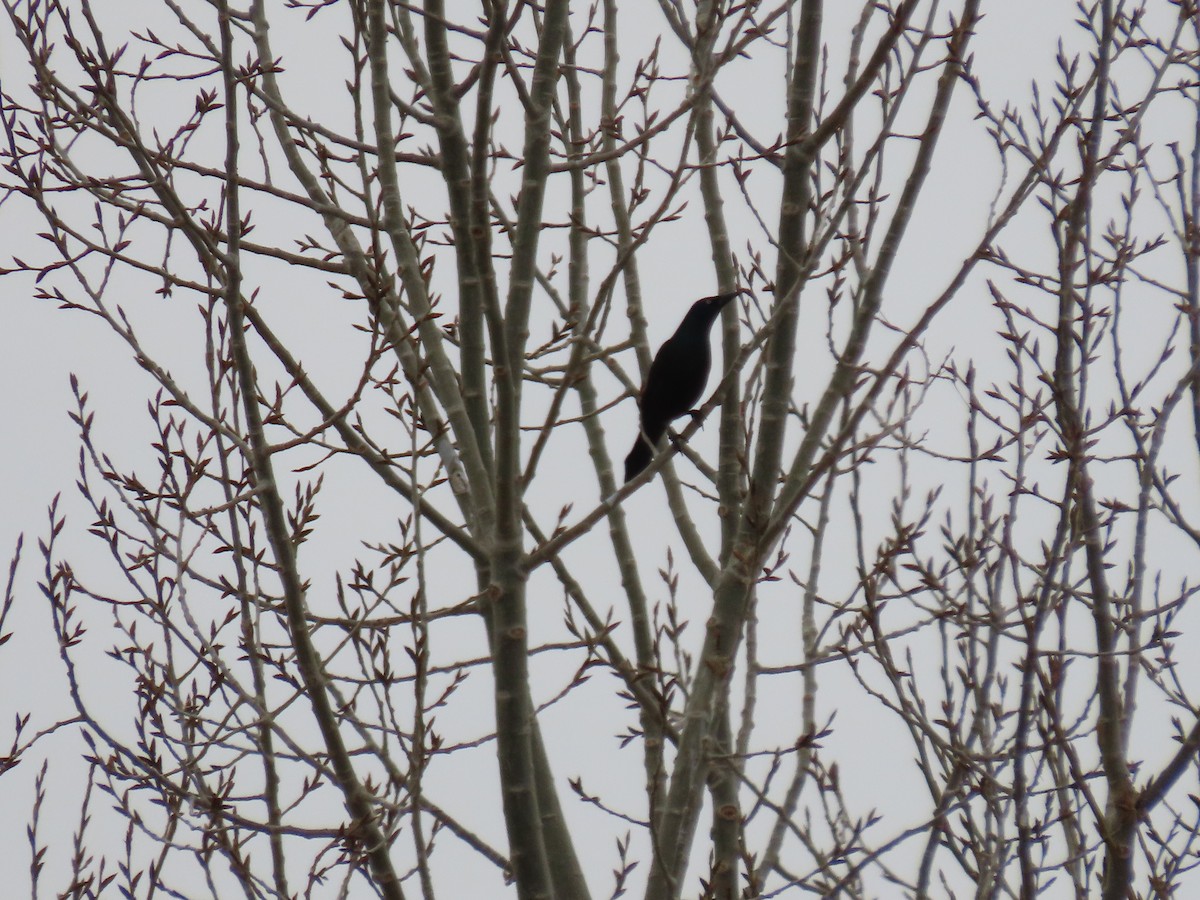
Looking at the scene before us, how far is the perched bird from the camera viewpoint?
567 cm

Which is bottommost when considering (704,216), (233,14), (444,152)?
(444,152)

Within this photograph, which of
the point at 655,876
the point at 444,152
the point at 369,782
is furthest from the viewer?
the point at 444,152

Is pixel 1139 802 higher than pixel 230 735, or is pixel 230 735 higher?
pixel 230 735

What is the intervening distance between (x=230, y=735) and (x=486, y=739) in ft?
2.00

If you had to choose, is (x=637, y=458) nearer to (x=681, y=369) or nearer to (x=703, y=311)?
(x=681, y=369)

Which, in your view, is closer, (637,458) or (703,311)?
(703,311)

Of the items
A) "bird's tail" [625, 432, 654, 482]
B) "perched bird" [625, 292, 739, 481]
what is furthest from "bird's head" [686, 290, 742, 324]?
"bird's tail" [625, 432, 654, 482]

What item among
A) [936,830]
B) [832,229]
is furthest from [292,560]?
[936,830]

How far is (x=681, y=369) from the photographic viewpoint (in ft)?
18.6

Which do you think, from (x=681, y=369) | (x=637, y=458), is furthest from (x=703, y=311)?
(x=637, y=458)

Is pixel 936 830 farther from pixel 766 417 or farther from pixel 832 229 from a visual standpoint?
pixel 832 229

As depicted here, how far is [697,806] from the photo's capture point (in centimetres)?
251

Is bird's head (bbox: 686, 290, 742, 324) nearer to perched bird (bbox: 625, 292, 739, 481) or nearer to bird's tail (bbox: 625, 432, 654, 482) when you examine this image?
perched bird (bbox: 625, 292, 739, 481)

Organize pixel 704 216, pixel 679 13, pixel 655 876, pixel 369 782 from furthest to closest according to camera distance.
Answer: pixel 704 216, pixel 679 13, pixel 369 782, pixel 655 876
